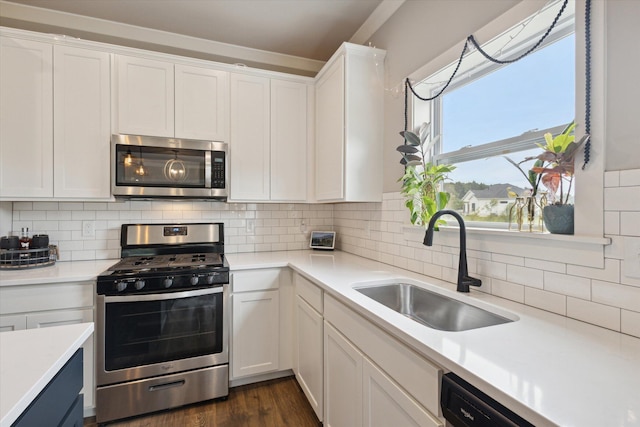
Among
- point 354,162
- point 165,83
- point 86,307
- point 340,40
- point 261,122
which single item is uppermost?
point 340,40

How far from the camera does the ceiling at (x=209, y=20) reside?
2219 millimetres

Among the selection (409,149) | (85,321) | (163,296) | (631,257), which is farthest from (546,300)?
(85,321)

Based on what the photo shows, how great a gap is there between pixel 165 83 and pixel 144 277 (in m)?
1.40

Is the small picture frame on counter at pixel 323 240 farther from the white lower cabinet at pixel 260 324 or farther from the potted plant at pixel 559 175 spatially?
the potted plant at pixel 559 175

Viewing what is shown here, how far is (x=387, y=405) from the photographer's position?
1.14 m

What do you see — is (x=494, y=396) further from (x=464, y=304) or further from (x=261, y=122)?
(x=261, y=122)

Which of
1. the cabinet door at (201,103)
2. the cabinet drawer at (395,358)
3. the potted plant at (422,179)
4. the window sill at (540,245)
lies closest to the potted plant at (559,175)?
the window sill at (540,245)

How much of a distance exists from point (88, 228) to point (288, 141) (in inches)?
66.6

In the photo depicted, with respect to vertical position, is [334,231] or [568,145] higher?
[568,145]

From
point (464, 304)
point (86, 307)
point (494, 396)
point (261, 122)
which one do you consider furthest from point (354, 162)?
point (86, 307)

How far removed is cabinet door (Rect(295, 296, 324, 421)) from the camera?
1.79m

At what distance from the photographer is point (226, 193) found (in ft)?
7.95

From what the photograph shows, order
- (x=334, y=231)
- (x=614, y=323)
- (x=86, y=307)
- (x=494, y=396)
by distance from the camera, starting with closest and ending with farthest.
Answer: (x=494, y=396) → (x=614, y=323) → (x=86, y=307) → (x=334, y=231)

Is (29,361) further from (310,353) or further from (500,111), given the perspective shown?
(500,111)
